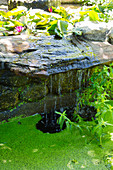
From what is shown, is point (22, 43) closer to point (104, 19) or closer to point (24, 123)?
point (24, 123)

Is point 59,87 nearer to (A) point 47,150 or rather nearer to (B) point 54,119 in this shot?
Answer: (B) point 54,119

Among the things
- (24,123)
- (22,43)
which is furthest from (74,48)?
(24,123)

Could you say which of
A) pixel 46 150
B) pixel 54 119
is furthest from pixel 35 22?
pixel 46 150

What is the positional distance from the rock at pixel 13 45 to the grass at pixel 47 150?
88 centimetres

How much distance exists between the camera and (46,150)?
1.58 meters

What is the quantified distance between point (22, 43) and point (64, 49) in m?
0.46

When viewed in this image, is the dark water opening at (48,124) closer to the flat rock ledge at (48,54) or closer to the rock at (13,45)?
the flat rock ledge at (48,54)

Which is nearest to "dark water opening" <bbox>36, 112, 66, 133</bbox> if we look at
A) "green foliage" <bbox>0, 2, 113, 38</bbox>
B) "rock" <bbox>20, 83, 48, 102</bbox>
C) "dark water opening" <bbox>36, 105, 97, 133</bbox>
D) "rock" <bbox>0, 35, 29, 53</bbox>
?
"dark water opening" <bbox>36, 105, 97, 133</bbox>

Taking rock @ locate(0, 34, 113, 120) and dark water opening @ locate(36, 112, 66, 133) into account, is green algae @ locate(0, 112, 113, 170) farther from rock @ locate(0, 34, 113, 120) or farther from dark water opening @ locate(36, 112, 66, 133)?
rock @ locate(0, 34, 113, 120)

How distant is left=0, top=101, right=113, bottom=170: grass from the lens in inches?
55.9

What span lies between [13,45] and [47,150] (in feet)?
3.66

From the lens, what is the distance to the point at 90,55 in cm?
187

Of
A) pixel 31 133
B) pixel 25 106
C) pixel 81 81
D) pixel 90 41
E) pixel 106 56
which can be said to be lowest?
pixel 31 133

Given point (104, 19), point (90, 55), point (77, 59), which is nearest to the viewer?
point (77, 59)
